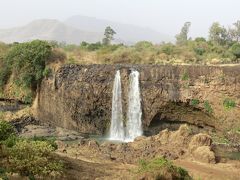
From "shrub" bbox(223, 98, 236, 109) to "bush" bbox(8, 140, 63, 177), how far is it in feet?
61.3

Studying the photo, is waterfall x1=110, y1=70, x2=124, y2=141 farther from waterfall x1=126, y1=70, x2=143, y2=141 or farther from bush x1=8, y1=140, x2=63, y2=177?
bush x1=8, y1=140, x2=63, y2=177

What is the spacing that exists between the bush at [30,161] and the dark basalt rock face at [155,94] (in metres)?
18.1

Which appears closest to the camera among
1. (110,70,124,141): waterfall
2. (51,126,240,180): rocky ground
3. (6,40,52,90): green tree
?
(51,126,240,180): rocky ground

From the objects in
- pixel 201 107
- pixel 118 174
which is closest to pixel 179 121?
pixel 201 107

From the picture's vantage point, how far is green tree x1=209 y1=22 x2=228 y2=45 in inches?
2393

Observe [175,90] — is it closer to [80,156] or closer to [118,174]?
[80,156]

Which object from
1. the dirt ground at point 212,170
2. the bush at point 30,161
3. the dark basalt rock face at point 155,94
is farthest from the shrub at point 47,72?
the bush at point 30,161

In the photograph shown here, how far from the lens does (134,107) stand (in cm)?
3409

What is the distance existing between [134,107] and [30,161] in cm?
1935

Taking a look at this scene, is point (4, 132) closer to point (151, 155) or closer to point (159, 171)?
point (159, 171)

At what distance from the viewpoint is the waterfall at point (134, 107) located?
111 feet

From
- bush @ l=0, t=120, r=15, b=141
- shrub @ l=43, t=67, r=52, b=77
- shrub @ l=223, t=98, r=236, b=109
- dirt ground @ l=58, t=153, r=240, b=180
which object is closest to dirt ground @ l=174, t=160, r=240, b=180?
A: dirt ground @ l=58, t=153, r=240, b=180

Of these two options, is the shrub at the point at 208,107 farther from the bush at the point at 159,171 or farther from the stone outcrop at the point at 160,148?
the bush at the point at 159,171

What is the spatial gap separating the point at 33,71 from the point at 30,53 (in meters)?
1.74
